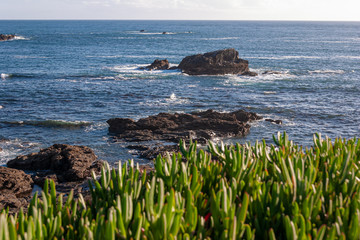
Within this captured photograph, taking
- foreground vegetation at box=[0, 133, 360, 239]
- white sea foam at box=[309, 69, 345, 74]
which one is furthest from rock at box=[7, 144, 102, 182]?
white sea foam at box=[309, 69, 345, 74]

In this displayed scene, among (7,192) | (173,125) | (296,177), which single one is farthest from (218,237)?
(173,125)

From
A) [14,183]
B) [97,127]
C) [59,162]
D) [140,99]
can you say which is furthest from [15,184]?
[140,99]

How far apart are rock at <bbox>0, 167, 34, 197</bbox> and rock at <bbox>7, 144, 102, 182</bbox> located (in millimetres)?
1547

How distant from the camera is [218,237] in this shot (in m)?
5.54

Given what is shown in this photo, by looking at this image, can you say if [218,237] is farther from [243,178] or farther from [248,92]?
[248,92]

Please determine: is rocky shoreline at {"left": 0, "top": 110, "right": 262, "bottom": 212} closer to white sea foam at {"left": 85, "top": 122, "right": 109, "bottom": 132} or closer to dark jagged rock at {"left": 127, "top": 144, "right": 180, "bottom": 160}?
dark jagged rock at {"left": 127, "top": 144, "right": 180, "bottom": 160}

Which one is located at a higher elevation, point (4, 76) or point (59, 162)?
point (59, 162)

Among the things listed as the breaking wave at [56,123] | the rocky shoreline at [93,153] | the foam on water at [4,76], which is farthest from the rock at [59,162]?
the foam on water at [4,76]

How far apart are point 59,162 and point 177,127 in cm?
895

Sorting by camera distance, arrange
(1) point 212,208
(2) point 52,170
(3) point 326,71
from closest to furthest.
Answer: (1) point 212,208, (2) point 52,170, (3) point 326,71

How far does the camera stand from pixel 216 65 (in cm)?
5238

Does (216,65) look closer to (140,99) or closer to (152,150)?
(140,99)

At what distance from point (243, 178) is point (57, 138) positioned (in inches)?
784

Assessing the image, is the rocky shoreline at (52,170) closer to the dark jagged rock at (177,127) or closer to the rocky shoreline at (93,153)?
the rocky shoreline at (93,153)
